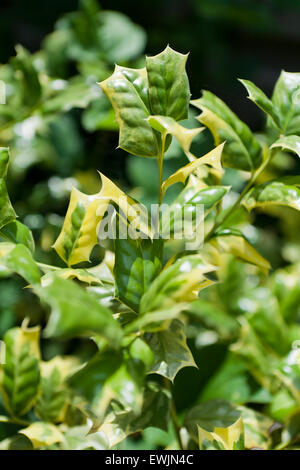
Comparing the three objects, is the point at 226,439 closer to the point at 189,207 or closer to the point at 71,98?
the point at 189,207

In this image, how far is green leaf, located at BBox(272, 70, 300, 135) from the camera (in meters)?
0.45

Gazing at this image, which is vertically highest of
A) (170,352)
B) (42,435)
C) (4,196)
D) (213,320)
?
(4,196)

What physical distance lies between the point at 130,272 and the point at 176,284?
5cm

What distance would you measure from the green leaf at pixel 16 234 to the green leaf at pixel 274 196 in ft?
0.63

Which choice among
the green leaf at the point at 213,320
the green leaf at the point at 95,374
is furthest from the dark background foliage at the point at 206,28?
the green leaf at the point at 95,374

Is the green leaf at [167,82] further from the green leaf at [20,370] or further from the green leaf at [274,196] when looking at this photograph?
the green leaf at [20,370]

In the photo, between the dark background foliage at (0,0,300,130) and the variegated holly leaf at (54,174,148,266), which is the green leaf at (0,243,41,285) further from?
the dark background foliage at (0,0,300,130)

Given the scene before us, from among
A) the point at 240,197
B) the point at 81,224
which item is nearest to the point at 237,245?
the point at 240,197

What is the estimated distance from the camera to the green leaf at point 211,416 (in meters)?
0.53

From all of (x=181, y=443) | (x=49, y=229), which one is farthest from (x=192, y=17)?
(x=181, y=443)

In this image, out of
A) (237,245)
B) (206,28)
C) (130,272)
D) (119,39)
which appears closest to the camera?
(130,272)

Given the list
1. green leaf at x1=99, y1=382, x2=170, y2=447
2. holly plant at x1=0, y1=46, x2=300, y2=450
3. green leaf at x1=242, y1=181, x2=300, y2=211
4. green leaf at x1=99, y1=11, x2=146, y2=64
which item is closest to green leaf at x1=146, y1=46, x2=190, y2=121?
holly plant at x1=0, y1=46, x2=300, y2=450

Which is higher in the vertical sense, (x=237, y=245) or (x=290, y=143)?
(x=290, y=143)

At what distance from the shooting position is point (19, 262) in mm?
360
